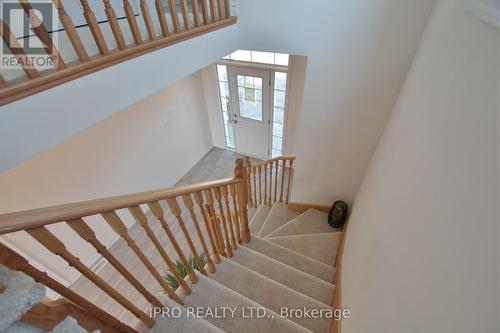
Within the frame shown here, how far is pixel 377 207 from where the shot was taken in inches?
58.9

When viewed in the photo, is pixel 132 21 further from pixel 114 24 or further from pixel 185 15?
pixel 185 15

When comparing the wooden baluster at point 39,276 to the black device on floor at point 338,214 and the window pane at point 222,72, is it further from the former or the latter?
the window pane at point 222,72

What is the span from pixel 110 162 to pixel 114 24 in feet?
6.75

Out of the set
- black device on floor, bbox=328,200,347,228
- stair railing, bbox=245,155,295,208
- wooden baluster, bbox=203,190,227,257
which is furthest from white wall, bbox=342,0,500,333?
black device on floor, bbox=328,200,347,228

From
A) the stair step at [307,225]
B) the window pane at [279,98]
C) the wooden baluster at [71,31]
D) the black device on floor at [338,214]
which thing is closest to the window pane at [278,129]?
the window pane at [279,98]

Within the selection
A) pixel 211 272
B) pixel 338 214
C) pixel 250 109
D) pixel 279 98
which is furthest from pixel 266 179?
pixel 211 272

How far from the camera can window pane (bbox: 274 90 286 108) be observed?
364 cm

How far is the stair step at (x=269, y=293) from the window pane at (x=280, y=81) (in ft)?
9.09

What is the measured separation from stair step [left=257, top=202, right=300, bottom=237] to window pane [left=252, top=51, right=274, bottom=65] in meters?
2.11

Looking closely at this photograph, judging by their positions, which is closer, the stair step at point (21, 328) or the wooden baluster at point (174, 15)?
the stair step at point (21, 328)

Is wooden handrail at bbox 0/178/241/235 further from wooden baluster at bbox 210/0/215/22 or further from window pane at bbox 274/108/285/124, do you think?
window pane at bbox 274/108/285/124

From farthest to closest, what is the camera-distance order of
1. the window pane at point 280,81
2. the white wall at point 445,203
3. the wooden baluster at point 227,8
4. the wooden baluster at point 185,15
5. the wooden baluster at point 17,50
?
1. the window pane at point 280,81
2. the wooden baluster at point 227,8
3. the wooden baluster at point 185,15
4. the wooden baluster at point 17,50
5. the white wall at point 445,203

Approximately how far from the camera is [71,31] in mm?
1094

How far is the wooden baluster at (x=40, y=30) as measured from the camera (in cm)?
93
